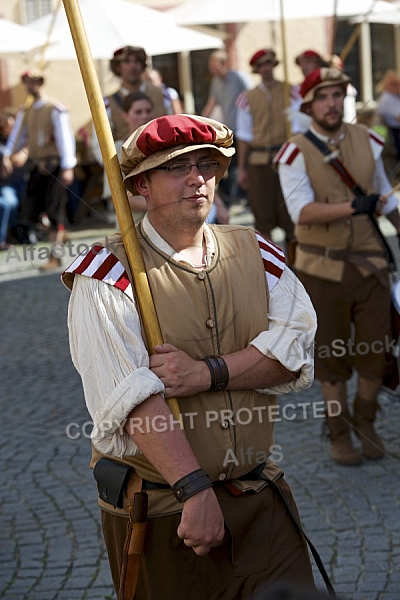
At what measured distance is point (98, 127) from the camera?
2516 millimetres

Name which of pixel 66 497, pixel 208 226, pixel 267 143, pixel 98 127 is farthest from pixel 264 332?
pixel 267 143

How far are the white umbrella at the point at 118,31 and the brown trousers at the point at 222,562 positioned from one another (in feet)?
9.20

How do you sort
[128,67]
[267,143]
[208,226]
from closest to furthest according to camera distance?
1. [208,226]
2. [128,67]
3. [267,143]

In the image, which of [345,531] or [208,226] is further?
[345,531]

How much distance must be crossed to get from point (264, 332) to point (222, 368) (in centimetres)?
15

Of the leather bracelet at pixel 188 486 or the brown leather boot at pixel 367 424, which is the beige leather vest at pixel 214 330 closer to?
the leather bracelet at pixel 188 486

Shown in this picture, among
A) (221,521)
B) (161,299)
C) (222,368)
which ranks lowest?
(221,521)

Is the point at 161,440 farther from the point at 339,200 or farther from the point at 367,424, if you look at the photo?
the point at 367,424

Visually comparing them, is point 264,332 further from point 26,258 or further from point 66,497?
point 66,497

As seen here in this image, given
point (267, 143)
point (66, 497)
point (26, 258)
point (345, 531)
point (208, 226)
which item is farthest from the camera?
point (267, 143)

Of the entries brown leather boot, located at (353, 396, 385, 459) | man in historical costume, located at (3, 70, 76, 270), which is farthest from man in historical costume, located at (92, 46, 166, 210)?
brown leather boot, located at (353, 396, 385, 459)

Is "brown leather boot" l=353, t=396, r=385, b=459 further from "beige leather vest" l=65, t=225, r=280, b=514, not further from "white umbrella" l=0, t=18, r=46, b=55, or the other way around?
"white umbrella" l=0, t=18, r=46, b=55

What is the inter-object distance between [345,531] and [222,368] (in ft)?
6.81

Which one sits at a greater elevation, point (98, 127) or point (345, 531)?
point (98, 127)
